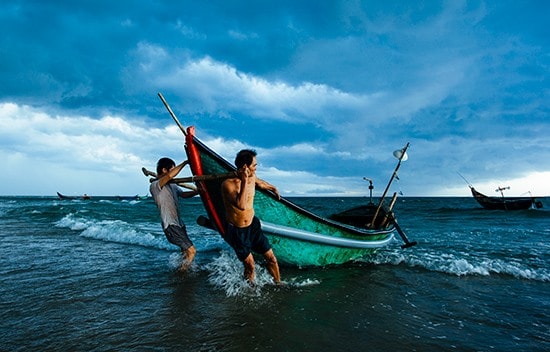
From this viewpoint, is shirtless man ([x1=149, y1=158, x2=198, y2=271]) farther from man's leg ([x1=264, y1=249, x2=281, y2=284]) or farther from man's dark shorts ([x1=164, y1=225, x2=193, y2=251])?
man's leg ([x1=264, y1=249, x2=281, y2=284])

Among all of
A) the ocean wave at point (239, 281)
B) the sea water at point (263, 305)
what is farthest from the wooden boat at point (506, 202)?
the ocean wave at point (239, 281)

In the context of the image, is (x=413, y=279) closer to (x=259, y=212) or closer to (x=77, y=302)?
(x=259, y=212)

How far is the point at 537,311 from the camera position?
4242mm

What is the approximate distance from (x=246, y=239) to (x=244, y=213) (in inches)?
14.9

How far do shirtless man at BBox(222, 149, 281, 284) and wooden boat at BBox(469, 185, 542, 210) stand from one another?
31.5m

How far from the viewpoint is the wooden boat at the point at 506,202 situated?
90.2 feet

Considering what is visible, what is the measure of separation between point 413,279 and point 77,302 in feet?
17.5

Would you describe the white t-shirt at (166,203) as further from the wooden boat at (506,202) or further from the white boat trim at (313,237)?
the wooden boat at (506,202)

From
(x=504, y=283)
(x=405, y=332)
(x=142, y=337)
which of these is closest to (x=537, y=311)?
(x=504, y=283)

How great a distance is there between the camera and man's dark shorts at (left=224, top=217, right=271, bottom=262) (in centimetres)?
426

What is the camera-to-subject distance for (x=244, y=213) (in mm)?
4203

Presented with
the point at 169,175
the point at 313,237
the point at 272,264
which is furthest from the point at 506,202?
the point at 169,175

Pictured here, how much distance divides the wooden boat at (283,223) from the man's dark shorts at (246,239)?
→ 0.51m

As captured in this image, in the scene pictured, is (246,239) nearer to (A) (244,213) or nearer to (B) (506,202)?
(A) (244,213)
